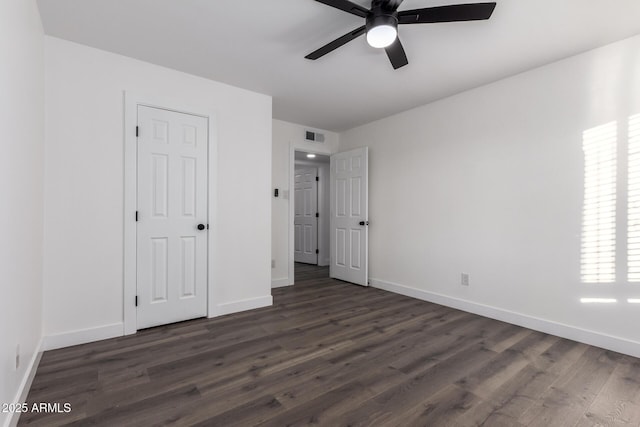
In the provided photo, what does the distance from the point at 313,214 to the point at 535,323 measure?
436cm

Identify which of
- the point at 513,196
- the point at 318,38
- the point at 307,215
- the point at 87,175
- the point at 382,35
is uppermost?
the point at 318,38

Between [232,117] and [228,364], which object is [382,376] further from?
[232,117]

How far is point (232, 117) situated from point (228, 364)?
2.48 metres

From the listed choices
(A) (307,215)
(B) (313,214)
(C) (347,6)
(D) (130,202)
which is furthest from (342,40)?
(A) (307,215)

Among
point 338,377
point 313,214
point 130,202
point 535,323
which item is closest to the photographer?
point 338,377

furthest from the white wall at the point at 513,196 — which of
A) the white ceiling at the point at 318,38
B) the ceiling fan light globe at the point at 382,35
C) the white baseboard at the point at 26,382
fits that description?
the white baseboard at the point at 26,382

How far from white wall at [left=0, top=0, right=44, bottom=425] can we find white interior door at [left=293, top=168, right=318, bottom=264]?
15.2ft

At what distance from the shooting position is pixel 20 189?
1624mm

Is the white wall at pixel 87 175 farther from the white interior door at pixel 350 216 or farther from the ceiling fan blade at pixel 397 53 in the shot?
the white interior door at pixel 350 216

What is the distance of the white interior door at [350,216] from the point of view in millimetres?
4473

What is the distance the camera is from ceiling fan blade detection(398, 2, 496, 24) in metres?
1.70

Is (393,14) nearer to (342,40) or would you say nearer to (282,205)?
(342,40)

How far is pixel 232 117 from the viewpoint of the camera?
10.8ft

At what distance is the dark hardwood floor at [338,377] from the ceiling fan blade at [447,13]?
2287mm
